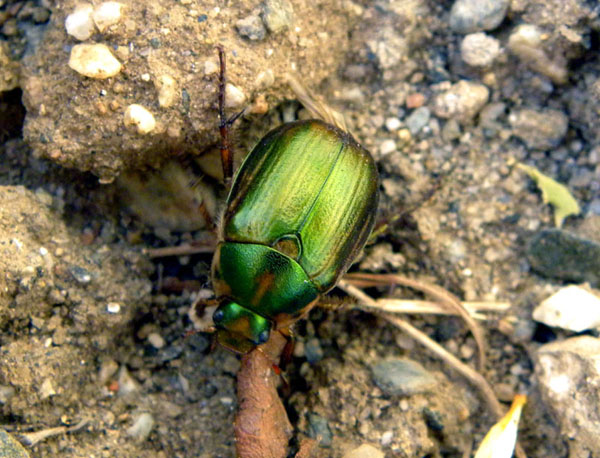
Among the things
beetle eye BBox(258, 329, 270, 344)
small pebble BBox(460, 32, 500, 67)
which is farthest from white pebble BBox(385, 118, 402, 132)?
beetle eye BBox(258, 329, 270, 344)

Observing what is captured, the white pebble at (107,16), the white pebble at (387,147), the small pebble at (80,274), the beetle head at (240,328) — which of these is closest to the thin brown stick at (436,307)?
the beetle head at (240,328)

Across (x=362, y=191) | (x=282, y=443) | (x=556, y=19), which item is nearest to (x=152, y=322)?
(x=282, y=443)

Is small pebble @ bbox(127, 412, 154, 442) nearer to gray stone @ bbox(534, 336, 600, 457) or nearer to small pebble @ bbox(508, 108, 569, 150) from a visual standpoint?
gray stone @ bbox(534, 336, 600, 457)

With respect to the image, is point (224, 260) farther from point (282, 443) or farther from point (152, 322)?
point (282, 443)

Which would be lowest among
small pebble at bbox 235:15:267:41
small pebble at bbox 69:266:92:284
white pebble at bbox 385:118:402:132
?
small pebble at bbox 69:266:92:284

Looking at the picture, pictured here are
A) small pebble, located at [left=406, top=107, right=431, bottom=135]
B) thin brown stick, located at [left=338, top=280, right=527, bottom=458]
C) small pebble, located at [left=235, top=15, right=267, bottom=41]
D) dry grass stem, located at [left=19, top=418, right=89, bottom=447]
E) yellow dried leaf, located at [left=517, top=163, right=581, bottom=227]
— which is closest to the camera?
dry grass stem, located at [left=19, top=418, right=89, bottom=447]
